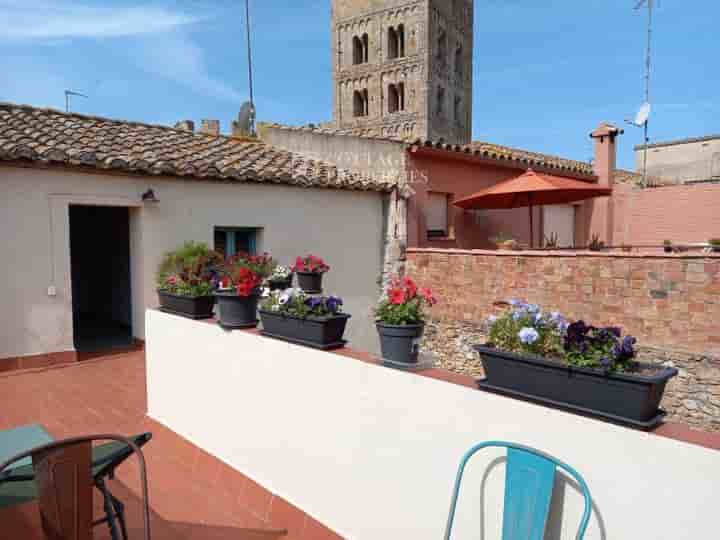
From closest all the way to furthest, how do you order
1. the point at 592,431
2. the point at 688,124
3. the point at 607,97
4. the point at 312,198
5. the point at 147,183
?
the point at 592,431 < the point at 147,183 < the point at 312,198 < the point at 607,97 < the point at 688,124

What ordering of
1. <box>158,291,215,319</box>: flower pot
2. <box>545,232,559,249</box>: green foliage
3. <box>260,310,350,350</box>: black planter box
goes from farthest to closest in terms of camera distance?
<box>545,232,559,249</box>: green foliage → <box>158,291,215,319</box>: flower pot → <box>260,310,350,350</box>: black planter box

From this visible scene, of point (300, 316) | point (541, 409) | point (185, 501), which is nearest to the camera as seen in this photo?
point (541, 409)

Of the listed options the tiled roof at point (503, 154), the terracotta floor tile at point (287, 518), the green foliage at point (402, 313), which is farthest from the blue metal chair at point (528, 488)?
the tiled roof at point (503, 154)

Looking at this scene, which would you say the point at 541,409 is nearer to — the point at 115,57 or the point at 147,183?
A: the point at 147,183

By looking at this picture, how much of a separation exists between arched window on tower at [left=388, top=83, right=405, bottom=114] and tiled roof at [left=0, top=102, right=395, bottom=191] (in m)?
27.0

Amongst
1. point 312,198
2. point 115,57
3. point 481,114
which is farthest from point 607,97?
point 481,114

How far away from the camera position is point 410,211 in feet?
34.2

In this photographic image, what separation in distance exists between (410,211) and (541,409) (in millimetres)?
8557

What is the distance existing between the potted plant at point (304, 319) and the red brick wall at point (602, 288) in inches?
208

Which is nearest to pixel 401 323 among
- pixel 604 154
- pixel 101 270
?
pixel 101 270

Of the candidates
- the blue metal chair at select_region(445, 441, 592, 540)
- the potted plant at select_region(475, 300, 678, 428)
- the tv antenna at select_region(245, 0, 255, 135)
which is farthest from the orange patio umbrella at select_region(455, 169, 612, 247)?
the tv antenna at select_region(245, 0, 255, 135)

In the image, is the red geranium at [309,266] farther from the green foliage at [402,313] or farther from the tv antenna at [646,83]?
the tv antenna at [646,83]

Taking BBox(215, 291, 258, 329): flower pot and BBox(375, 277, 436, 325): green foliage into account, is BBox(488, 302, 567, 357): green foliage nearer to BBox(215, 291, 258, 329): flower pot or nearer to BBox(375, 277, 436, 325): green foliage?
BBox(375, 277, 436, 325): green foliage

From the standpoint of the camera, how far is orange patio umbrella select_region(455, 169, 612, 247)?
Answer: 9.01 metres
